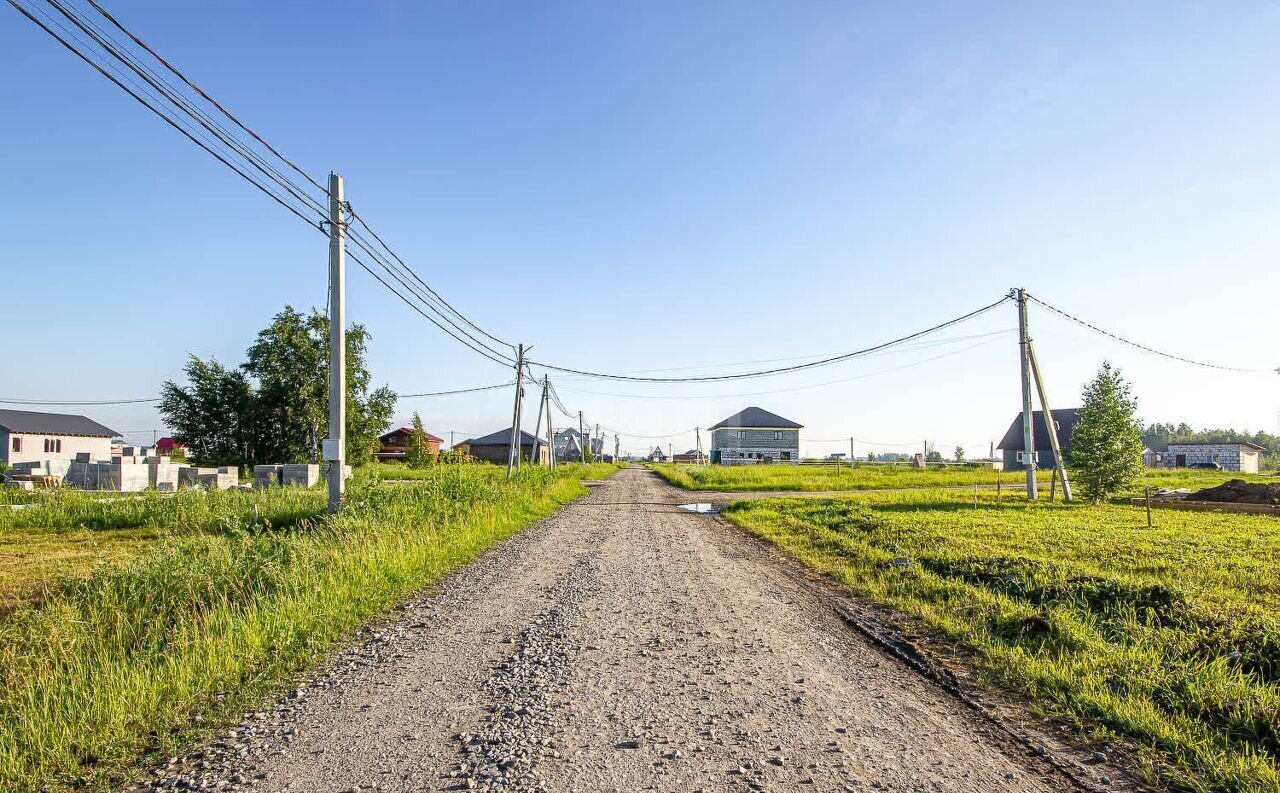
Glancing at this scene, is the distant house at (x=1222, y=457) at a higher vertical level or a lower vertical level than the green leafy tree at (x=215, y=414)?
lower

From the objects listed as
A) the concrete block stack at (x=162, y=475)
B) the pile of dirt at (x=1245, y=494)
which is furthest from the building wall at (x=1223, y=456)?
the concrete block stack at (x=162, y=475)

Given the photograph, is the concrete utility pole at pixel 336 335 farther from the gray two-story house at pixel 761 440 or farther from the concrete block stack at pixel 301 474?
the gray two-story house at pixel 761 440

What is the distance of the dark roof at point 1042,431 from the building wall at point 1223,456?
71.4 feet

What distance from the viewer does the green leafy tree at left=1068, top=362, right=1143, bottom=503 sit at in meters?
19.4

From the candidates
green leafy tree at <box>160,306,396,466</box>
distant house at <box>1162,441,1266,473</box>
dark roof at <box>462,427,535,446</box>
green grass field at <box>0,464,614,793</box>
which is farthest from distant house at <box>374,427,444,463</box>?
distant house at <box>1162,441,1266,473</box>

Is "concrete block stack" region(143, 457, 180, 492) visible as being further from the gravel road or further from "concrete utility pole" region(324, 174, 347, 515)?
the gravel road

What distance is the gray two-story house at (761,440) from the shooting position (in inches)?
2594

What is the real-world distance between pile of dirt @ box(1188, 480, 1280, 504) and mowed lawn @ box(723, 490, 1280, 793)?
6397mm

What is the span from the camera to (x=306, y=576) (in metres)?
6.80

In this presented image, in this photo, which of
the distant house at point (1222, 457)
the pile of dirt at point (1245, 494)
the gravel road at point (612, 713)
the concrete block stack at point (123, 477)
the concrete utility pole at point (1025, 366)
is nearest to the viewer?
the gravel road at point (612, 713)

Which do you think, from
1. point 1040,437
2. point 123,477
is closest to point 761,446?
point 1040,437

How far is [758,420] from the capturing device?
220 ft

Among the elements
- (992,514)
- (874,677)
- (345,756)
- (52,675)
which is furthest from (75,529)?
(992,514)

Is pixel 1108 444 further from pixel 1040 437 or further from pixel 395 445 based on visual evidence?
pixel 395 445
